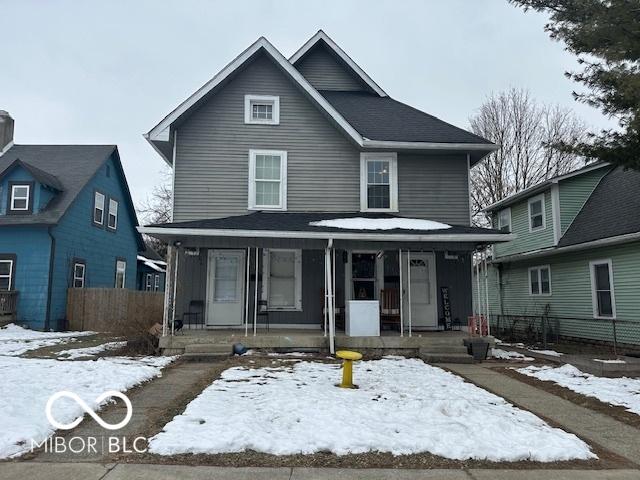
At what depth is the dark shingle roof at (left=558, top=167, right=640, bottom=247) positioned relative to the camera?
12070mm

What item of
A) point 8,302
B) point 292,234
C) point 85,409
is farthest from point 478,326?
point 8,302

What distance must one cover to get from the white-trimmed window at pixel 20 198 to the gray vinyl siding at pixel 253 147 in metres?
7.73

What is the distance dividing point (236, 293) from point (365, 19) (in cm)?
1305

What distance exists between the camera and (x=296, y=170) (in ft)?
40.7

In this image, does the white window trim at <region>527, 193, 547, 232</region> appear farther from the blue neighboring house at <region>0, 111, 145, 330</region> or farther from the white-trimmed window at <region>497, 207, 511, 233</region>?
the blue neighboring house at <region>0, 111, 145, 330</region>

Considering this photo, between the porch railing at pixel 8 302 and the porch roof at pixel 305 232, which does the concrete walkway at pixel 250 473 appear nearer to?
the porch roof at pixel 305 232

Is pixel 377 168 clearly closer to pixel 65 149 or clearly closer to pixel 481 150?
pixel 481 150

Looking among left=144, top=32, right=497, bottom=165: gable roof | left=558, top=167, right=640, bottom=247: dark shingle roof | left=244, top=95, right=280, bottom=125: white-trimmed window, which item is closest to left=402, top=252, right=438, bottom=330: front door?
left=144, top=32, right=497, bottom=165: gable roof

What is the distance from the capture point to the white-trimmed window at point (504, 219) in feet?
58.4

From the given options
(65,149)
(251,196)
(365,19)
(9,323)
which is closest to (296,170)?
(251,196)

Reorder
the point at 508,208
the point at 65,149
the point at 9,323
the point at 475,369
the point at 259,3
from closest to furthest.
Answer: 1. the point at 475,369
2. the point at 259,3
3. the point at 9,323
4. the point at 508,208
5. the point at 65,149

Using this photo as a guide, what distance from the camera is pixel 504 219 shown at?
18203 millimetres

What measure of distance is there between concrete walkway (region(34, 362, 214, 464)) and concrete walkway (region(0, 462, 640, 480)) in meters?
0.22

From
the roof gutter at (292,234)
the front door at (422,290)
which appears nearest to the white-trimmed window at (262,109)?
the roof gutter at (292,234)
